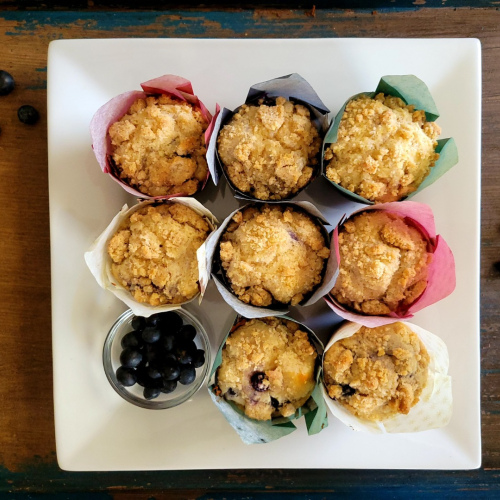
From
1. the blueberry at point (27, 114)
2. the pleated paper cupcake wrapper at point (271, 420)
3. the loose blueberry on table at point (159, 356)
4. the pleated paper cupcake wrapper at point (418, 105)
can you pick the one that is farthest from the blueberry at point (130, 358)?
the blueberry at point (27, 114)

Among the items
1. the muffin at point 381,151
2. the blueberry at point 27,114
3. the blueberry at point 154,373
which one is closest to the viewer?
the muffin at point 381,151

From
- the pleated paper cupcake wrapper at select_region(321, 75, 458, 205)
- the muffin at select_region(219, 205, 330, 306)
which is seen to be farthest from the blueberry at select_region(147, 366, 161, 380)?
the pleated paper cupcake wrapper at select_region(321, 75, 458, 205)

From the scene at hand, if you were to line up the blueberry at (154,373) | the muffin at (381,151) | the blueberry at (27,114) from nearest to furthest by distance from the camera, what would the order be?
1. the muffin at (381,151)
2. the blueberry at (154,373)
3. the blueberry at (27,114)

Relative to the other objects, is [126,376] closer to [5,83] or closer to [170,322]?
[170,322]

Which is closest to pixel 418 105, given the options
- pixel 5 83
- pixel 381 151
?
pixel 381 151

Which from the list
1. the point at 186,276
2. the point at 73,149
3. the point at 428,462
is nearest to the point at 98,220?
the point at 73,149

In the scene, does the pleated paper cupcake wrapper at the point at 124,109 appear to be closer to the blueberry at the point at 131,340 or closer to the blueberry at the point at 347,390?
the blueberry at the point at 131,340
